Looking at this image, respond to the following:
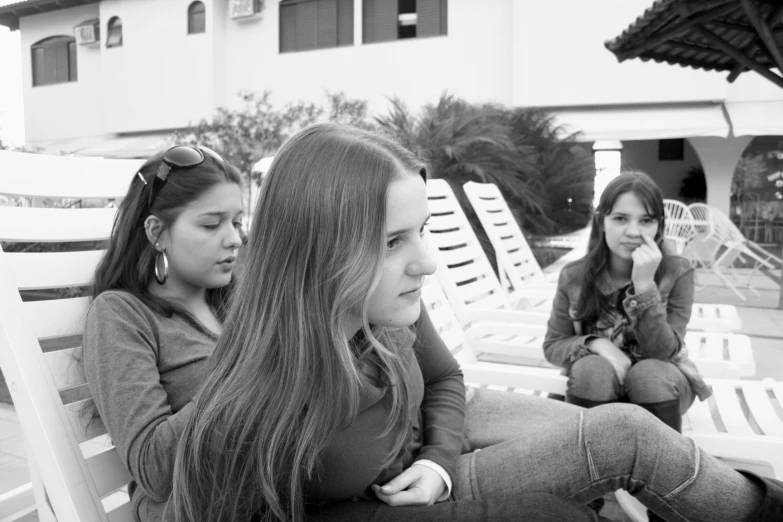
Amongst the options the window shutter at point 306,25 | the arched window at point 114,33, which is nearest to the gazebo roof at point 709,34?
the window shutter at point 306,25

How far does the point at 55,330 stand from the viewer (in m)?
1.57

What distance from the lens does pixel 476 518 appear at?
1176 millimetres

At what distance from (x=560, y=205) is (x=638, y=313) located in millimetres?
7254

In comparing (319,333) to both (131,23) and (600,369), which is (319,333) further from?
(131,23)

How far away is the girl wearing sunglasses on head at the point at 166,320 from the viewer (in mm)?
1213

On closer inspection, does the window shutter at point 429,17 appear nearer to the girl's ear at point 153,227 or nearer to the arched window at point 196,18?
the arched window at point 196,18

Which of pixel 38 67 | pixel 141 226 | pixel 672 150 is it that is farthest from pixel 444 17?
pixel 141 226

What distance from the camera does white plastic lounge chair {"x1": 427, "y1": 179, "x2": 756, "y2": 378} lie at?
288cm

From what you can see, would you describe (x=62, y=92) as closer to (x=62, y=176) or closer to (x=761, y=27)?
(x=761, y=27)

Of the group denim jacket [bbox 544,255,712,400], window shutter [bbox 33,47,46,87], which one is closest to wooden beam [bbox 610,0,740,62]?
denim jacket [bbox 544,255,712,400]

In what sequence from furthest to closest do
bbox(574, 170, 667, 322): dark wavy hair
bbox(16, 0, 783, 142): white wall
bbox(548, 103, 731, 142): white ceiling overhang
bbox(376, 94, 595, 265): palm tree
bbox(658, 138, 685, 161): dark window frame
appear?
bbox(658, 138, 685, 161): dark window frame → bbox(16, 0, 783, 142): white wall → bbox(548, 103, 731, 142): white ceiling overhang → bbox(376, 94, 595, 265): palm tree → bbox(574, 170, 667, 322): dark wavy hair

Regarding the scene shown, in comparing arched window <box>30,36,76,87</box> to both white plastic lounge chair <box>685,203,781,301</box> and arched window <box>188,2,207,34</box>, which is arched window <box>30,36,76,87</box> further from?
white plastic lounge chair <box>685,203,781,301</box>

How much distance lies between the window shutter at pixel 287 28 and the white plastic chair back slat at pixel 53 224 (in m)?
15.8

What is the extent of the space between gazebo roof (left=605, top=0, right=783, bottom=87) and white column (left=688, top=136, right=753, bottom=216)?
8556 mm
